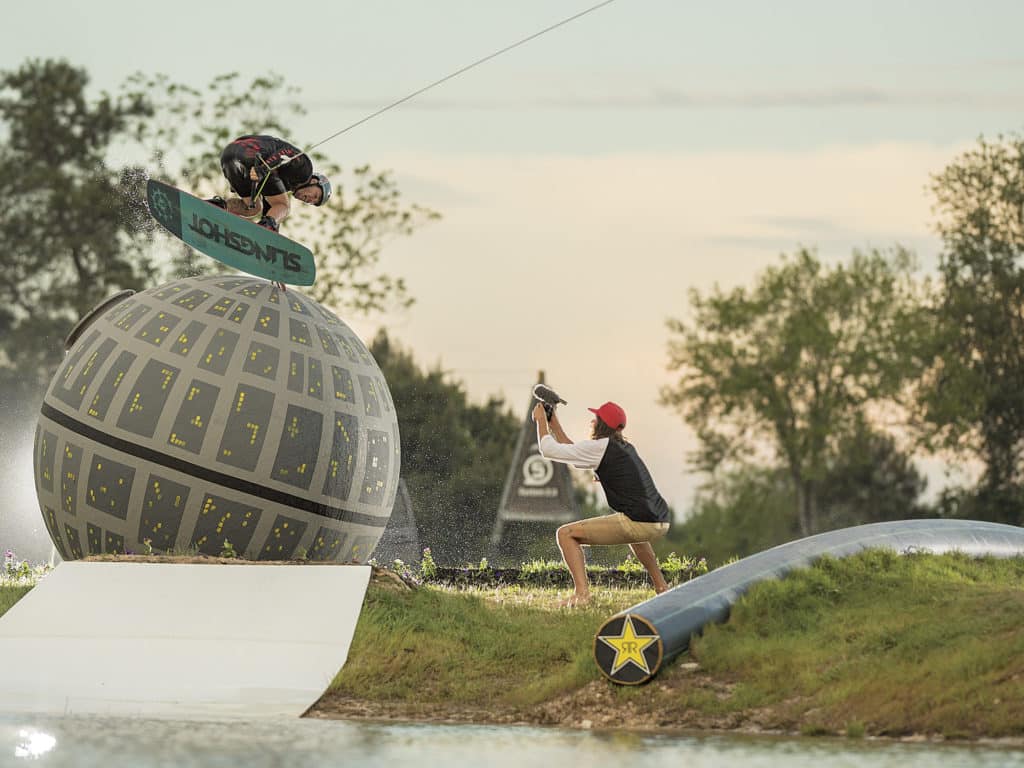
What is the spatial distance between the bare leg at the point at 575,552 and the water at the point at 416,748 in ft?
12.1

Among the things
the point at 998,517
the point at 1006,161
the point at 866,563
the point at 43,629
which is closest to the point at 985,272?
the point at 1006,161

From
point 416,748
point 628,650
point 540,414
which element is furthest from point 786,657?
point 540,414

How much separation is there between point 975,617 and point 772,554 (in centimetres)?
206

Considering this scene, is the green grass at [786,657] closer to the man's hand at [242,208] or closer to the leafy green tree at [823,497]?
the man's hand at [242,208]

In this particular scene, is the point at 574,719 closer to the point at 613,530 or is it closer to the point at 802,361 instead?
the point at 613,530

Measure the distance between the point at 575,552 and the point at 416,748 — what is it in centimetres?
504

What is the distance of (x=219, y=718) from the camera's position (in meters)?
11.1

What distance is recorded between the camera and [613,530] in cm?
1423

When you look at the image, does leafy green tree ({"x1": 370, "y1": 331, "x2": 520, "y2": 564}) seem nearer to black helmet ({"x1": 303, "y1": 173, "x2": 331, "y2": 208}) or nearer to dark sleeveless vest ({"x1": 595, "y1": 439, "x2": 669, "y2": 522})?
black helmet ({"x1": 303, "y1": 173, "x2": 331, "y2": 208})

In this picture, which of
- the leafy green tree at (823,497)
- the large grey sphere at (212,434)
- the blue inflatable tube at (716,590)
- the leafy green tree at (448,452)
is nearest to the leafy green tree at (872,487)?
the leafy green tree at (823,497)

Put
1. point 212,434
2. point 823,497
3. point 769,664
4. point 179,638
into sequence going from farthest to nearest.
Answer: point 823,497 < point 212,434 < point 179,638 < point 769,664

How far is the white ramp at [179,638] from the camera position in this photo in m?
Result: 11.9

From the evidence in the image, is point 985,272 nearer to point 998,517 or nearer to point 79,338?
point 998,517

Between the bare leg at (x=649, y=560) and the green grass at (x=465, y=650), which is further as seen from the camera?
the bare leg at (x=649, y=560)
